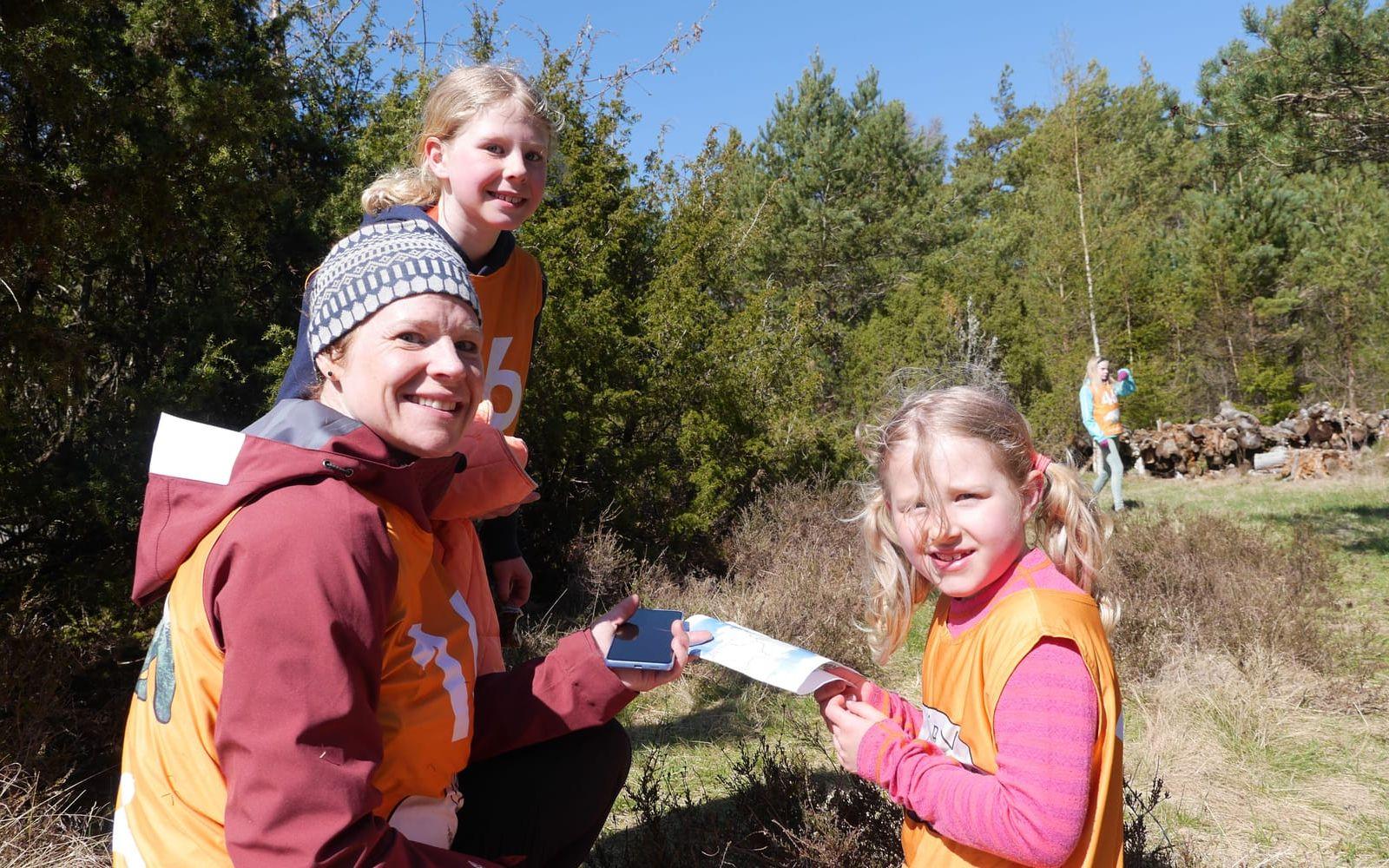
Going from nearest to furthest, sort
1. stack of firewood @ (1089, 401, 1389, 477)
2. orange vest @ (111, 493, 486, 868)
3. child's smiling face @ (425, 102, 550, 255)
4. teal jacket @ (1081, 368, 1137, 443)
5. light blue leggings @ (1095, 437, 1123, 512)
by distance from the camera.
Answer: orange vest @ (111, 493, 486, 868) → child's smiling face @ (425, 102, 550, 255) → light blue leggings @ (1095, 437, 1123, 512) → teal jacket @ (1081, 368, 1137, 443) → stack of firewood @ (1089, 401, 1389, 477)

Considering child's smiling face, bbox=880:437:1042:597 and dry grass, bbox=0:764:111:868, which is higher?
child's smiling face, bbox=880:437:1042:597

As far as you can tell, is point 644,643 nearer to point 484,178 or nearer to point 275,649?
point 275,649

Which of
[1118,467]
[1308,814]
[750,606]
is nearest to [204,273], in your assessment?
[750,606]

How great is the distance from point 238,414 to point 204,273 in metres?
1.14

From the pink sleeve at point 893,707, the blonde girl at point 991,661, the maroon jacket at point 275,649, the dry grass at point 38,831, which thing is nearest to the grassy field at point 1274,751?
the pink sleeve at point 893,707

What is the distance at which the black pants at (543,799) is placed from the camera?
6.14ft

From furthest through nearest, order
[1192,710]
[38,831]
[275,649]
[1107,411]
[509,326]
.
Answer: [1107,411]
[1192,710]
[38,831]
[509,326]
[275,649]

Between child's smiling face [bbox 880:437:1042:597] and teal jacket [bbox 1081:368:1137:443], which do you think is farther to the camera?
teal jacket [bbox 1081:368:1137:443]

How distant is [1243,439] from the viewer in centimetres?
1606

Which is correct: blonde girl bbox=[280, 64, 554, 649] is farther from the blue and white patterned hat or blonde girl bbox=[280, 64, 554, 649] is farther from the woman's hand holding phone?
the blue and white patterned hat

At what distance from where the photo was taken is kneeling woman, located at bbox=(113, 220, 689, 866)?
121cm

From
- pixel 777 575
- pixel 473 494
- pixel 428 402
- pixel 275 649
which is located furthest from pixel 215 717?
pixel 777 575

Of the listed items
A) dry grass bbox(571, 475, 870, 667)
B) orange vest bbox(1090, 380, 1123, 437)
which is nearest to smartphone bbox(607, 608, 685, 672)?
dry grass bbox(571, 475, 870, 667)

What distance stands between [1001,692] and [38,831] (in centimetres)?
297
